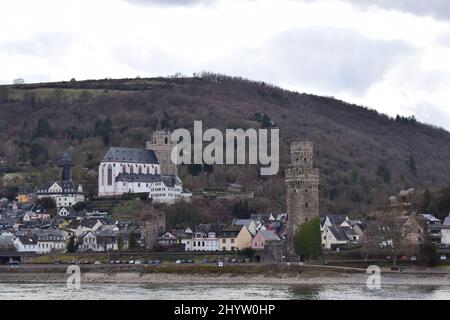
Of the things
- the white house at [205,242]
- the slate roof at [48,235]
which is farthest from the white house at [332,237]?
the slate roof at [48,235]

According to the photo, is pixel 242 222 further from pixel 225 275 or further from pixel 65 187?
pixel 65 187

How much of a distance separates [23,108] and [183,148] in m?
57.8

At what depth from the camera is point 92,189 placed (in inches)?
5276

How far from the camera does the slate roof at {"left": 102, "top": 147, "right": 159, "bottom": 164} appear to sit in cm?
13450

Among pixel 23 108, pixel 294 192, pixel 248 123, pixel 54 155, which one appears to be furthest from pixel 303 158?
pixel 23 108

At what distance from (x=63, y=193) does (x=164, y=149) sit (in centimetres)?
2070

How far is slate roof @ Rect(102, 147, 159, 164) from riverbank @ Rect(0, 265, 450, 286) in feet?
152

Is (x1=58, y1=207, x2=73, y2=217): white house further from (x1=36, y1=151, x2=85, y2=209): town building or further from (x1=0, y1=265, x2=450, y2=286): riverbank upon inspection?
(x1=0, y1=265, x2=450, y2=286): riverbank

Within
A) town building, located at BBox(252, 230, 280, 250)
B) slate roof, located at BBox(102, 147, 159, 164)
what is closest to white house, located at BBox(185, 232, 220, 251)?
town building, located at BBox(252, 230, 280, 250)

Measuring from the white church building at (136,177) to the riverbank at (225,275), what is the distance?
34738 millimetres

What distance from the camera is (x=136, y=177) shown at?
433 ft

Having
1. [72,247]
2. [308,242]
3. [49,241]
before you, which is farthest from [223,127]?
[308,242]
